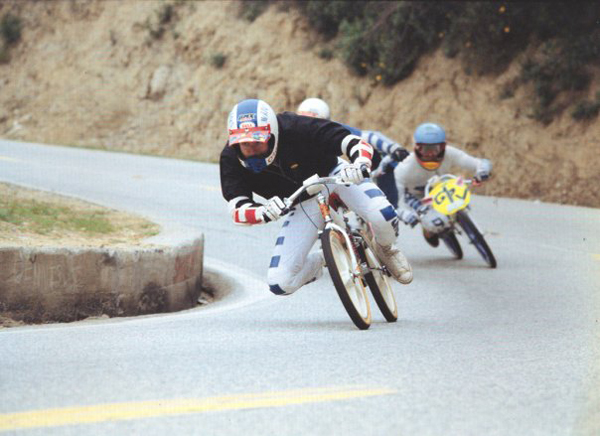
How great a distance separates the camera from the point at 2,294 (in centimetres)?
785

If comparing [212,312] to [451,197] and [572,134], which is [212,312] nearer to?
[451,197]

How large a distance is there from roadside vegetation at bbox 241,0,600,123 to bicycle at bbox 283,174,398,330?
13877mm

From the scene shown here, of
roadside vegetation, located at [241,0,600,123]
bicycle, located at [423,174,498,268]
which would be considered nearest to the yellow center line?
bicycle, located at [423,174,498,268]

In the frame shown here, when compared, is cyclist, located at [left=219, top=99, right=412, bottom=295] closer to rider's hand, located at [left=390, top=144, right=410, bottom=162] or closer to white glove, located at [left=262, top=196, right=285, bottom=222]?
white glove, located at [left=262, top=196, right=285, bottom=222]

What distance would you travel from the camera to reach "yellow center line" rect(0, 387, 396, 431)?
185 inches

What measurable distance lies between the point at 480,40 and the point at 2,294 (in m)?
17.5

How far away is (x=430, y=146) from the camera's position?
12211 mm

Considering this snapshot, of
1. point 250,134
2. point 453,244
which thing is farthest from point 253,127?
point 453,244

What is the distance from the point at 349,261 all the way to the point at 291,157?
973 mm

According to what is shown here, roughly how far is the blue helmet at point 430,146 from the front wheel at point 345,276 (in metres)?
4.58

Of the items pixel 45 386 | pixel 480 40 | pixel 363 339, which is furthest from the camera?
pixel 480 40

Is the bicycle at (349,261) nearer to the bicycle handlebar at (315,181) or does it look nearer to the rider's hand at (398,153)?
the bicycle handlebar at (315,181)

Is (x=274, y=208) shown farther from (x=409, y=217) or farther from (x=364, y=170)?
(x=409, y=217)

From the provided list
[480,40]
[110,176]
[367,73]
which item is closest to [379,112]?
[367,73]
